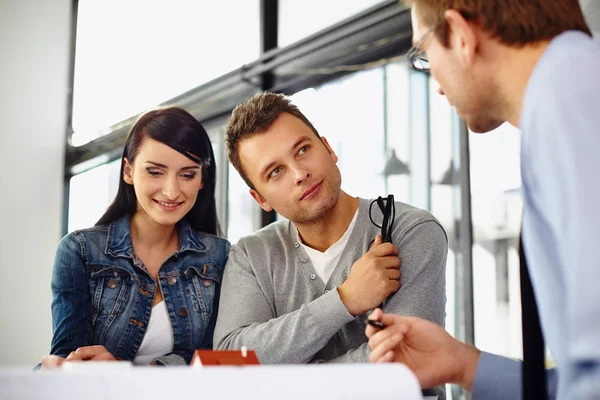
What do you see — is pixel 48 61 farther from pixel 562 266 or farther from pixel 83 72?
pixel 562 266

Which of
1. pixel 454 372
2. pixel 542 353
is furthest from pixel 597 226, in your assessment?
pixel 454 372

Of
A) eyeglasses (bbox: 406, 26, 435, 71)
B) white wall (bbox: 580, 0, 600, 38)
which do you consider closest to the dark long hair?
eyeglasses (bbox: 406, 26, 435, 71)

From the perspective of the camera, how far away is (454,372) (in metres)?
1.11

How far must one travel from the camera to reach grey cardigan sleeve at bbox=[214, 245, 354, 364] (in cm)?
143

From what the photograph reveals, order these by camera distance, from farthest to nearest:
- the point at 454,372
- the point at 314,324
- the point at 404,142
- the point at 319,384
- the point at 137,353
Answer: the point at 404,142
the point at 137,353
the point at 314,324
the point at 454,372
the point at 319,384

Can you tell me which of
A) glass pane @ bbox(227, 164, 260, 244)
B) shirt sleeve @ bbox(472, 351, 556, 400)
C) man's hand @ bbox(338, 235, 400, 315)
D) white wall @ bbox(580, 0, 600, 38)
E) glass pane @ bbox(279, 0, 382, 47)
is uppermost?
glass pane @ bbox(279, 0, 382, 47)

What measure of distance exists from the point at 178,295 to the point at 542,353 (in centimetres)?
104

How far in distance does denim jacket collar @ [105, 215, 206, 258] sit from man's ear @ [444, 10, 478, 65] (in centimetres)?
102

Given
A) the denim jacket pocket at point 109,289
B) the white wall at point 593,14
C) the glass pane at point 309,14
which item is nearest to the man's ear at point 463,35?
the denim jacket pocket at point 109,289

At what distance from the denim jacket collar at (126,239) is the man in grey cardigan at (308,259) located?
13cm

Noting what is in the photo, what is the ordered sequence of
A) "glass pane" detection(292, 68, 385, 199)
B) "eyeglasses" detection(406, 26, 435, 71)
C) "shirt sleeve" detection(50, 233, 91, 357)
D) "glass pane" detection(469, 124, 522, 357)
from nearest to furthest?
"eyeglasses" detection(406, 26, 435, 71) < "shirt sleeve" detection(50, 233, 91, 357) < "glass pane" detection(469, 124, 522, 357) < "glass pane" detection(292, 68, 385, 199)

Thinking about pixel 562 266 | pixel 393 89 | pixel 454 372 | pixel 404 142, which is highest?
pixel 393 89

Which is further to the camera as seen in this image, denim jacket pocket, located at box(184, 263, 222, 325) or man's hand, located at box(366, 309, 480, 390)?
denim jacket pocket, located at box(184, 263, 222, 325)

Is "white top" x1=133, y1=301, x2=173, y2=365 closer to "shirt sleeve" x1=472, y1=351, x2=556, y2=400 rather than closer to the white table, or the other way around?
"shirt sleeve" x1=472, y1=351, x2=556, y2=400
